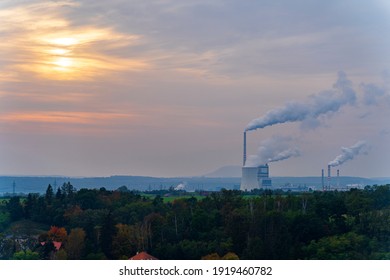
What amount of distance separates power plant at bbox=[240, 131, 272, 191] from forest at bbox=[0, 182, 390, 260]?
56.8 feet

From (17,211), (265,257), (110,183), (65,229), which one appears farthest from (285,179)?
(265,257)

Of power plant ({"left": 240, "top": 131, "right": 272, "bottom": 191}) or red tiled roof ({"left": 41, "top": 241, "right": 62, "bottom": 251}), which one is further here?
power plant ({"left": 240, "top": 131, "right": 272, "bottom": 191})

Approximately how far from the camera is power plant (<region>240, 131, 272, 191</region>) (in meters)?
43.1

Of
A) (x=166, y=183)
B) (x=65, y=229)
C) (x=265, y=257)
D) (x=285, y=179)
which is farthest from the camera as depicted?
(x=285, y=179)

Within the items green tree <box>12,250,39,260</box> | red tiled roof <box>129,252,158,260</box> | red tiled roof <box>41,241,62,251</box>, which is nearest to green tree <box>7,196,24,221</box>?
red tiled roof <box>41,241,62,251</box>

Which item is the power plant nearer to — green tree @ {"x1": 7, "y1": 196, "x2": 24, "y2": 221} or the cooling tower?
the cooling tower

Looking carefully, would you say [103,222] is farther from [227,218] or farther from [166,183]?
[166,183]

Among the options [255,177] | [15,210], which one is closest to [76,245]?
[15,210]

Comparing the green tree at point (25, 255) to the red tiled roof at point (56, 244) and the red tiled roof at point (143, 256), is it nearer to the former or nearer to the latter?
the red tiled roof at point (56, 244)

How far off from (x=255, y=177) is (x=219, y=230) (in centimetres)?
2448

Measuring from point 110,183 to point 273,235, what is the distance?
69.6 ft

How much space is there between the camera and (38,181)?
1583 inches

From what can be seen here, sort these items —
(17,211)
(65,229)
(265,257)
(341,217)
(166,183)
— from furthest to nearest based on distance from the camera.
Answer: (166,183)
(17,211)
(65,229)
(341,217)
(265,257)

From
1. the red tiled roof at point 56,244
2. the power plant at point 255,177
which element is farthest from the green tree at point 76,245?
the power plant at point 255,177
